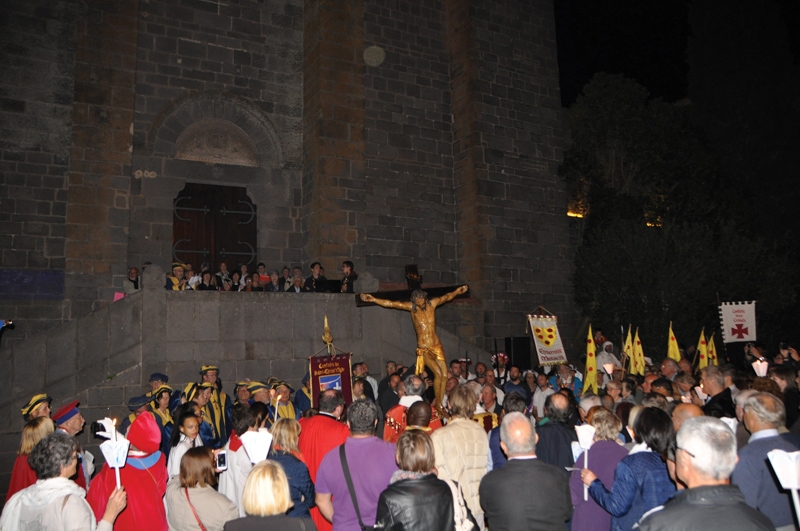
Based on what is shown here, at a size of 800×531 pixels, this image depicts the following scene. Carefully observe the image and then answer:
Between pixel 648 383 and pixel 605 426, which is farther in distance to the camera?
pixel 648 383

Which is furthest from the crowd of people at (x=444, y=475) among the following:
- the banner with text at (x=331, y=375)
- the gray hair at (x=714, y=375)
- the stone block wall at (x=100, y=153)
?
the stone block wall at (x=100, y=153)

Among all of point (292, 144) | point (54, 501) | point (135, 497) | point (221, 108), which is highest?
point (221, 108)

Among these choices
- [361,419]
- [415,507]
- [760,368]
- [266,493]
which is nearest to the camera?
[266,493]

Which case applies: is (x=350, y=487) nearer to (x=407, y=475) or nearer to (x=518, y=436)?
(x=407, y=475)

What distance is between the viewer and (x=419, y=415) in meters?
5.15

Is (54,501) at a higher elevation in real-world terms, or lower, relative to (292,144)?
lower

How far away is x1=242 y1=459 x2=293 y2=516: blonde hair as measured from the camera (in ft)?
11.8

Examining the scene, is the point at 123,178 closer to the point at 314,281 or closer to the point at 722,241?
the point at 314,281

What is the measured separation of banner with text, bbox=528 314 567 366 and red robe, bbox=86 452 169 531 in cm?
1034

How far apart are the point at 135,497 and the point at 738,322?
13369mm

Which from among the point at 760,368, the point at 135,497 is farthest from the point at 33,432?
the point at 760,368

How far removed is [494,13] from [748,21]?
12.4m

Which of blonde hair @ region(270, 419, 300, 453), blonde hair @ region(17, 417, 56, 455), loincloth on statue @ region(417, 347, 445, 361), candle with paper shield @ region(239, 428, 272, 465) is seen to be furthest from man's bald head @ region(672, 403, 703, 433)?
loincloth on statue @ region(417, 347, 445, 361)

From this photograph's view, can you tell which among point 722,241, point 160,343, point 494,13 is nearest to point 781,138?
point 722,241
